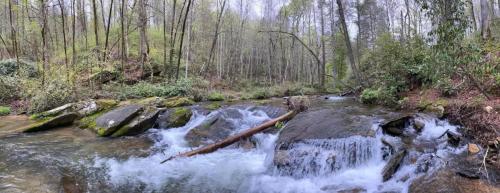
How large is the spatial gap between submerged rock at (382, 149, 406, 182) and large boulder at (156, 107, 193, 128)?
642cm

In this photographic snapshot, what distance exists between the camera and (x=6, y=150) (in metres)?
7.15

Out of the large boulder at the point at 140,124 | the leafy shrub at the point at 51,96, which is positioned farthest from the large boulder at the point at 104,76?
the large boulder at the point at 140,124

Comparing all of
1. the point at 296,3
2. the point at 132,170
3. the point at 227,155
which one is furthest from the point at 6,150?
the point at 296,3

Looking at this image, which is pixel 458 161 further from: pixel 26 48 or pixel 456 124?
pixel 26 48

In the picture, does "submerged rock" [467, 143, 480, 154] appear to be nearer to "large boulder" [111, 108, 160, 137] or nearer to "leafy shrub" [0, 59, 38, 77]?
"large boulder" [111, 108, 160, 137]

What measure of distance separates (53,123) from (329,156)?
821cm

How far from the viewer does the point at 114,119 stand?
379 inches

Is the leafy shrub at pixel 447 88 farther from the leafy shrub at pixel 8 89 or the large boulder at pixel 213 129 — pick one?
the leafy shrub at pixel 8 89

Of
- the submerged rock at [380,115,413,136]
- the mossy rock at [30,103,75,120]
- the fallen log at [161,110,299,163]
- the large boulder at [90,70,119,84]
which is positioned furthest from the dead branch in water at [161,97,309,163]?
the large boulder at [90,70,119,84]

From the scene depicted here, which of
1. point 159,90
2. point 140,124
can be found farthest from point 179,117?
point 159,90

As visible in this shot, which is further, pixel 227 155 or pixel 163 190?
pixel 227 155

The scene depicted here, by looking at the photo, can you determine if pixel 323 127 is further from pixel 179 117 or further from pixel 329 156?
pixel 179 117

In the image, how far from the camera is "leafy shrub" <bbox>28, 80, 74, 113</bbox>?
476 inches

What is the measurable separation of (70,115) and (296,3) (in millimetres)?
24908
